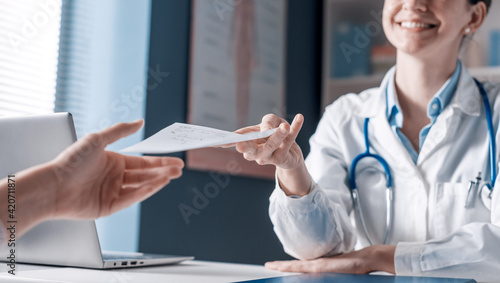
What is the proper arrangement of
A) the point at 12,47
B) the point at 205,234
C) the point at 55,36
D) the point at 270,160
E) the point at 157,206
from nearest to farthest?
the point at 270,160 < the point at 12,47 < the point at 55,36 < the point at 157,206 < the point at 205,234

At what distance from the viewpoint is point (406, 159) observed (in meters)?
1.43

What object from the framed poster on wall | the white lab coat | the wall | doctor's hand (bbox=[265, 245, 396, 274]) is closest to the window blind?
the wall

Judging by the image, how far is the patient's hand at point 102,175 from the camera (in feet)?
2.57

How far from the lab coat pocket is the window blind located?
48.2 inches

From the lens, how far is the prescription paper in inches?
29.7

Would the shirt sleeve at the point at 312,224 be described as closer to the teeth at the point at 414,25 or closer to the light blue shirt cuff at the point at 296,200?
the light blue shirt cuff at the point at 296,200

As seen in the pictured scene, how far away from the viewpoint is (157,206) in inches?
81.5

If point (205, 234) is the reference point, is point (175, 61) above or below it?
above

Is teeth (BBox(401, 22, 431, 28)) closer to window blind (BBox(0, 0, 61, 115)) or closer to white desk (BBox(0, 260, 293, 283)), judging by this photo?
white desk (BBox(0, 260, 293, 283))

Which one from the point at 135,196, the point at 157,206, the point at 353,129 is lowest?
the point at 157,206

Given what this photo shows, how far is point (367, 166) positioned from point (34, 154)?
0.89m

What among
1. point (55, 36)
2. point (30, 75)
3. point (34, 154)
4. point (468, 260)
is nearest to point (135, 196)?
point (34, 154)

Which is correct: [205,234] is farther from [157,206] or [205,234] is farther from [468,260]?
[468,260]

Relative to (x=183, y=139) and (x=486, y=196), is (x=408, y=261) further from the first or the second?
(x=183, y=139)
